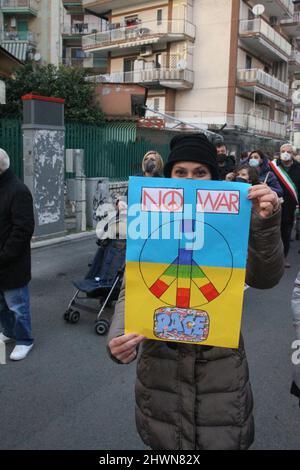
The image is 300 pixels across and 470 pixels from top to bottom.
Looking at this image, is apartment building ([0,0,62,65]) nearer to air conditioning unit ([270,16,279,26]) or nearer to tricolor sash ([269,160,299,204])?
air conditioning unit ([270,16,279,26])

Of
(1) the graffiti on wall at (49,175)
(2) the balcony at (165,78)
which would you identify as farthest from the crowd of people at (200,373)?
(2) the balcony at (165,78)

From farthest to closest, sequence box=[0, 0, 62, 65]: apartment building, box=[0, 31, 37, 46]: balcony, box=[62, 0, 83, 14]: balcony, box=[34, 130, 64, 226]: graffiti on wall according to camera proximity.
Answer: box=[62, 0, 83, 14]: balcony < box=[0, 0, 62, 65]: apartment building < box=[0, 31, 37, 46]: balcony < box=[34, 130, 64, 226]: graffiti on wall

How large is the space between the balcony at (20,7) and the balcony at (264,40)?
16.6 m

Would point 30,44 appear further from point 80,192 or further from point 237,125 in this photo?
point 80,192

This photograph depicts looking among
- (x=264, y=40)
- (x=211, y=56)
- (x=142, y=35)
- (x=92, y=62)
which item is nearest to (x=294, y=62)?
(x=264, y=40)

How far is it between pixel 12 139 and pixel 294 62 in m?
37.1

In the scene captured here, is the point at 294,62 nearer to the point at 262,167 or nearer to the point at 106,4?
the point at 106,4

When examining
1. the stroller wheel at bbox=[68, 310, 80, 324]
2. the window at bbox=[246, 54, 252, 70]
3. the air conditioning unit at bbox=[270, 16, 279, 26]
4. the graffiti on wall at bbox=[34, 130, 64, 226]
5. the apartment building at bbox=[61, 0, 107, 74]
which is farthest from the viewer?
the apartment building at bbox=[61, 0, 107, 74]

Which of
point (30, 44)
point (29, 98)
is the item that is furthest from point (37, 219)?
point (30, 44)

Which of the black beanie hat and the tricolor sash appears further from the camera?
the tricolor sash

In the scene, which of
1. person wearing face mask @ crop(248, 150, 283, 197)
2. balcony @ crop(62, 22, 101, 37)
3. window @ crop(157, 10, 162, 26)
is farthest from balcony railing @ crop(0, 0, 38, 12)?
person wearing face mask @ crop(248, 150, 283, 197)

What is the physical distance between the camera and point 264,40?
32094 millimetres

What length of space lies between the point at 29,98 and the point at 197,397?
26.9 feet

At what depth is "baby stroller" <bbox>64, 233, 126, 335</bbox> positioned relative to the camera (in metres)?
4.88
